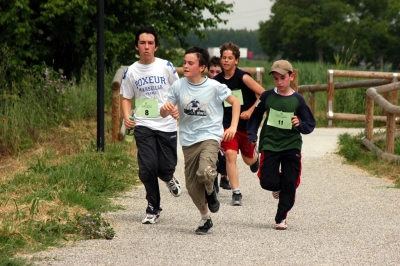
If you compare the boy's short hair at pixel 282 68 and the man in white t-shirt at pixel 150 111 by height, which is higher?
the boy's short hair at pixel 282 68

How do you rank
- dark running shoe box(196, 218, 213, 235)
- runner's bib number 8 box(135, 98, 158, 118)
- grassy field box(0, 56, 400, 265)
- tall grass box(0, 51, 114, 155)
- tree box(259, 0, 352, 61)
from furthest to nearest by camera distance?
tree box(259, 0, 352, 61), tall grass box(0, 51, 114, 155), runner's bib number 8 box(135, 98, 158, 118), dark running shoe box(196, 218, 213, 235), grassy field box(0, 56, 400, 265)

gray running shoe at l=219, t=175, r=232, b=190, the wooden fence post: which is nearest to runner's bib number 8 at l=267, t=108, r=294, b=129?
gray running shoe at l=219, t=175, r=232, b=190

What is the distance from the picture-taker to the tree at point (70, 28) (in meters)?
25.5

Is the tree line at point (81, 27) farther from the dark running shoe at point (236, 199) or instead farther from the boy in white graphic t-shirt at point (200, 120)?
the boy in white graphic t-shirt at point (200, 120)

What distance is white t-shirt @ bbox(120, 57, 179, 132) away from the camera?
347 inches

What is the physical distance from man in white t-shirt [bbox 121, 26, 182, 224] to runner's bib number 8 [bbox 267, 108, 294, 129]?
1037mm

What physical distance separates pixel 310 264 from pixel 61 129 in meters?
9.02

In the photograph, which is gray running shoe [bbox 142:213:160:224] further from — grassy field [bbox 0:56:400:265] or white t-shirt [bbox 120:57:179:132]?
white t-shirt [bbox 120:57:179:132]

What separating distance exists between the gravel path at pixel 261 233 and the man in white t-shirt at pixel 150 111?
452 mm

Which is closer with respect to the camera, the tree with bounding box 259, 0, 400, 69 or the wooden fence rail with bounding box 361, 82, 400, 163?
the wooden fence rail with bounding box 361, 82, 400, 163

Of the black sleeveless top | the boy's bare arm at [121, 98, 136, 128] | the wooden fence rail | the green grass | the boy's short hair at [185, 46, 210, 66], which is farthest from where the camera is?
the wooden fence rail

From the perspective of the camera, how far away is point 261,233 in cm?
816

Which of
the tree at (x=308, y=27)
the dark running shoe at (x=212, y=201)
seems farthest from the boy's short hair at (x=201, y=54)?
the tree at (x=308, y=27)

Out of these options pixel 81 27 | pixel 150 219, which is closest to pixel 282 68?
pixel 150 219
